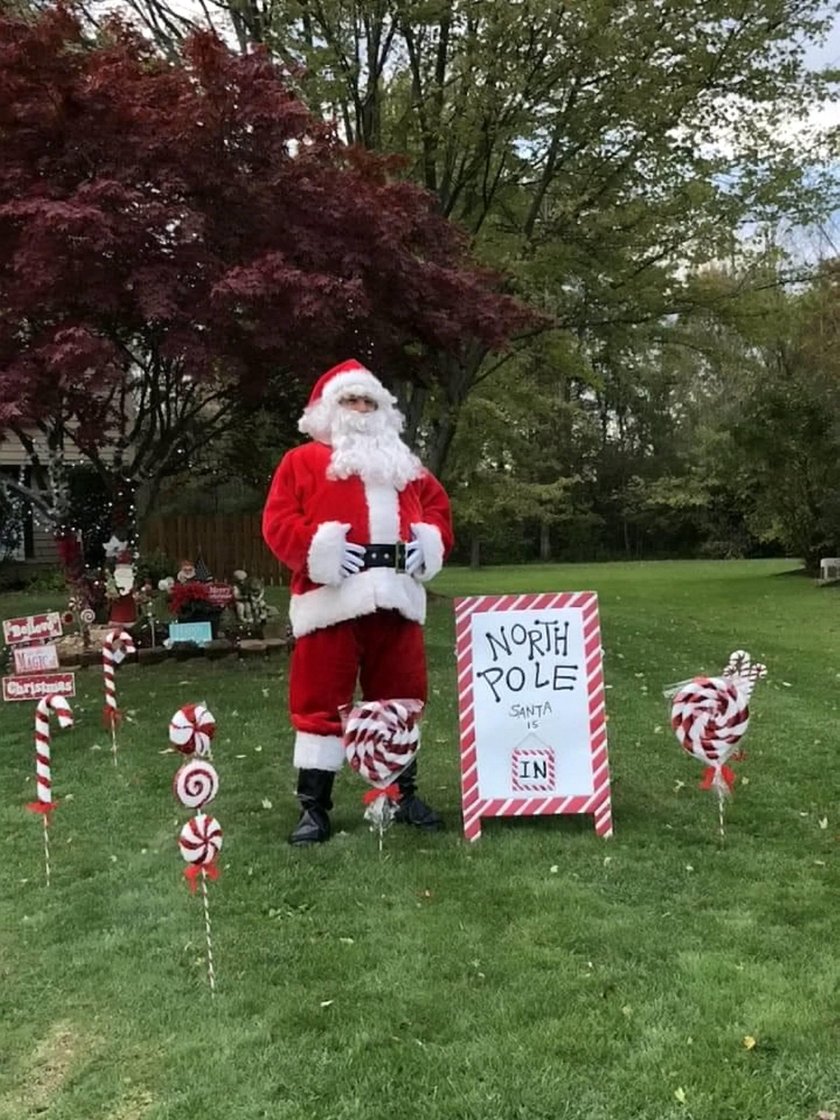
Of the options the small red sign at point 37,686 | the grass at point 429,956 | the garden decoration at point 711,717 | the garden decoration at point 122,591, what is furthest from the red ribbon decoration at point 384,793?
the garden decoration at point 122,591

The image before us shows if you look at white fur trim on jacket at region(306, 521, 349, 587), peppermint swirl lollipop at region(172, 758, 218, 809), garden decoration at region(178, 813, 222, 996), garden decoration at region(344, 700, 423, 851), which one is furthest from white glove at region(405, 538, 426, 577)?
garden decoration at region(178, 813, 222, 996)

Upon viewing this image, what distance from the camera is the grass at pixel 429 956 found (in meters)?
2.67

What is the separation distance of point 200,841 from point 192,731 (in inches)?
23.7

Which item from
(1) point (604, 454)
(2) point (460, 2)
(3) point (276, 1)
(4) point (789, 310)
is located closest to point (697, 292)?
(4) point (789, 310)

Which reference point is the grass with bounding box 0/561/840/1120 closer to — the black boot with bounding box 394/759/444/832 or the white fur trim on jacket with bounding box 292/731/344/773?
the black boot with bounding box 394/759/444/832

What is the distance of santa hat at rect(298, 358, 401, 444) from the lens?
4.65 m

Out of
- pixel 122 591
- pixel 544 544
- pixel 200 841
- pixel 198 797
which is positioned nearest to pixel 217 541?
pixel 122 591

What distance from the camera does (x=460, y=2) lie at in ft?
35.2

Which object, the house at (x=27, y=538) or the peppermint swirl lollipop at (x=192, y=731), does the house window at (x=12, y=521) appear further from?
the peppermint swirl lollipop at (x=192, y=731)

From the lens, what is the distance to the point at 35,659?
236 inches

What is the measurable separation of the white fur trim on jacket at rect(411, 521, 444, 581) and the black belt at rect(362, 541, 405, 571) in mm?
92

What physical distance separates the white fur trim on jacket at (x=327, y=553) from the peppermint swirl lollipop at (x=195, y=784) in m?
1.12

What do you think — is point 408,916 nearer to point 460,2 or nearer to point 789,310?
point 460,2

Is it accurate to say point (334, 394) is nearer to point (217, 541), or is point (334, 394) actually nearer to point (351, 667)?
point (351, 667)
